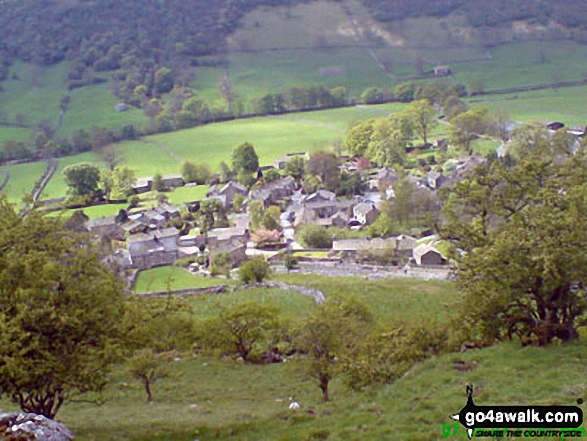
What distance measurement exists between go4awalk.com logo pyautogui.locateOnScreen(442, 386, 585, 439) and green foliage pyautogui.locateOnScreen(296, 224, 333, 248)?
52099mm

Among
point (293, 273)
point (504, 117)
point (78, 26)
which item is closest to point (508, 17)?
point (504, 117)

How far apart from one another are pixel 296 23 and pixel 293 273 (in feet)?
482

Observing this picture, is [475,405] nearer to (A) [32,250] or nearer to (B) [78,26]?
(A) [32,250]

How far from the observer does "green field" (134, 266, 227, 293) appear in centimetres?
5338

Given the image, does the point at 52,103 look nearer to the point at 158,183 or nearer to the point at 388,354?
the point at 158,183

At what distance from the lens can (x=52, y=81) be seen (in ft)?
517

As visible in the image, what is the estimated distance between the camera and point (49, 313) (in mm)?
16953

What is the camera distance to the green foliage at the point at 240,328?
30.0 metres

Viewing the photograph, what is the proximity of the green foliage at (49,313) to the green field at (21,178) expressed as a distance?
7086 cm

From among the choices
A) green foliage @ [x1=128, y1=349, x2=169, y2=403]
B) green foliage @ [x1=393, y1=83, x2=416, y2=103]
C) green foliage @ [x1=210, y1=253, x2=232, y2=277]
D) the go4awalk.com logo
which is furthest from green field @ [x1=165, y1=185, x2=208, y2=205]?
the go4awalk.com logo

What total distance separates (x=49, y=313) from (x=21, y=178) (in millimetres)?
85571

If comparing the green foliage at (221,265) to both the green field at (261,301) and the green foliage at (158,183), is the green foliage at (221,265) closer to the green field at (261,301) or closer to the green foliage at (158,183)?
the green field at (261,301)

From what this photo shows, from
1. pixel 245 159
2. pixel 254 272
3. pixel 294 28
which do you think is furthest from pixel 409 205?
pixel 294 28

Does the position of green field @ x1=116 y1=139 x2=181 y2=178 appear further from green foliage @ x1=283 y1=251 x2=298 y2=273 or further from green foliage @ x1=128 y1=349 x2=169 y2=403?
green foliage @ x1=128 y1=349 x2=169 y2=403
